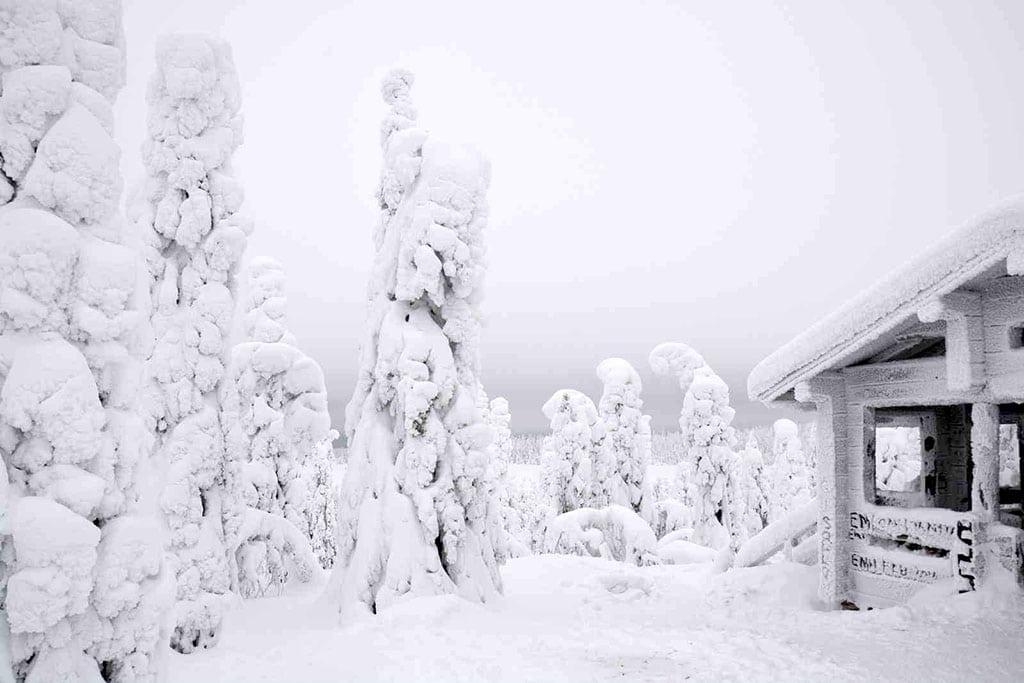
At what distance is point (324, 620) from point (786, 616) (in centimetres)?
784

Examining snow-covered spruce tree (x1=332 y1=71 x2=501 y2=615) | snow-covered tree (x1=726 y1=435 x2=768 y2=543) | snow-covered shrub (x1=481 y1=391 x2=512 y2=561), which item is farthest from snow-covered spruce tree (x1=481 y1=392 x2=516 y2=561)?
snow-covered spruce tree (x1=332 y1=71 x2=501 y2=615)

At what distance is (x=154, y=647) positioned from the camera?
221 inches

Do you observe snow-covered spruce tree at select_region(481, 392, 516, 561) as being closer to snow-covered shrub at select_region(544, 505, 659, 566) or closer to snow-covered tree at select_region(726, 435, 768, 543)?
snow-covered tree at select_region(726, 435, 768, 543)

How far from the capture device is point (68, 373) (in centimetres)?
502

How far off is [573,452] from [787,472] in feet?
53.5

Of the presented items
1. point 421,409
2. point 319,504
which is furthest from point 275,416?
point 319,504

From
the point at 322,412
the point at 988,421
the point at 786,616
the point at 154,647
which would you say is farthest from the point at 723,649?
the point at 322,412

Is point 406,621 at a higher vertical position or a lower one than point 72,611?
lower

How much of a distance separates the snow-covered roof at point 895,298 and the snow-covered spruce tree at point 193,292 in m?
9.12

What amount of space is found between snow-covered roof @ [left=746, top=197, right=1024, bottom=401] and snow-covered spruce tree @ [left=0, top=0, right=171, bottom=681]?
9.05 metres

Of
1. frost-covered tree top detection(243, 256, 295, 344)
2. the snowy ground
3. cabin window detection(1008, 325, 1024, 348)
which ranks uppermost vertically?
frost-covered tree top detection(243, 256, 295, 344)

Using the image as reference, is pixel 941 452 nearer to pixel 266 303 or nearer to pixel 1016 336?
pixel 1016 336

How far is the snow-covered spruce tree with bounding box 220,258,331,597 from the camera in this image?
1597cm

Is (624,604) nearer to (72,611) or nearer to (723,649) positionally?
(723,649)
